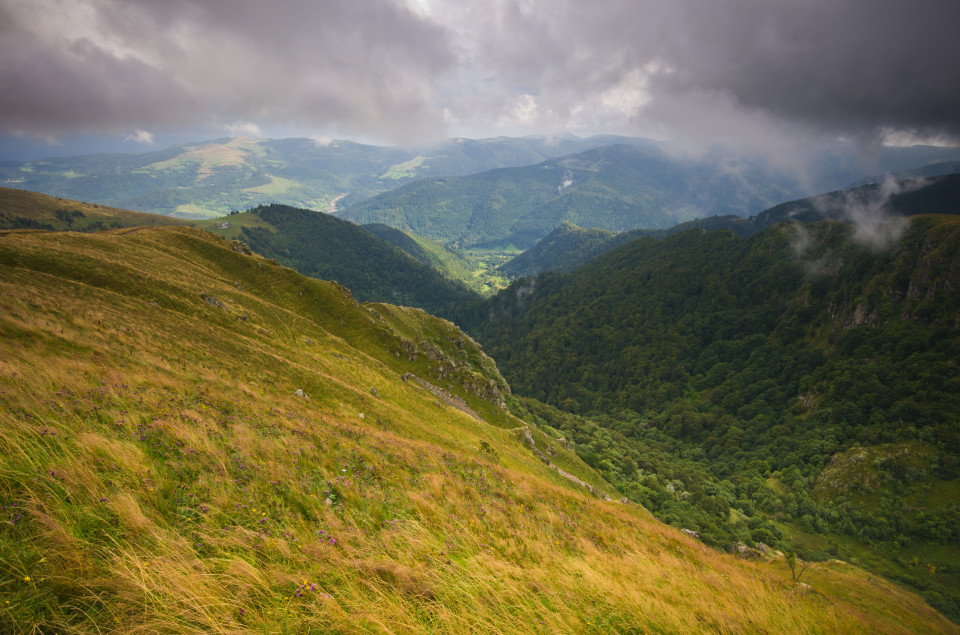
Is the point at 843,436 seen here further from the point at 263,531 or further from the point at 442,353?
the point at 263,531

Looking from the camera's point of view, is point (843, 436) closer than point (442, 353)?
No

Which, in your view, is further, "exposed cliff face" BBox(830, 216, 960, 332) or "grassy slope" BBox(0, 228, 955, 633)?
"exposed cliff face" BBox(830, 216, 960, 332)

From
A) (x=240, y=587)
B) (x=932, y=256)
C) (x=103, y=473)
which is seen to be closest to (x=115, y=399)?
(x=103, y=473)

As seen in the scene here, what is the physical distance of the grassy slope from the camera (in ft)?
14.2

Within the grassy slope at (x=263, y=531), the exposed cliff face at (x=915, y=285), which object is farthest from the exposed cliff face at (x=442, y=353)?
the exposed cliff face at (x=915, y=285)

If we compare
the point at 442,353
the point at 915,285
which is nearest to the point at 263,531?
the point at 442,353

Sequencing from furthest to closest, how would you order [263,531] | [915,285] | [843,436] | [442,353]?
[915,285] → [843,436] → [442,353] → [263,531]

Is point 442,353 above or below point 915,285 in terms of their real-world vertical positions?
below

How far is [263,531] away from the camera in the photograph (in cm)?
648

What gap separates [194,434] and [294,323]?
41.5 meters

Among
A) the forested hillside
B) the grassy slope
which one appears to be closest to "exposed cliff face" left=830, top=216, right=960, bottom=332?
the forested hillside

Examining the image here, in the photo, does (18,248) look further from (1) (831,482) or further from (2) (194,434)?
(1) (831,482)

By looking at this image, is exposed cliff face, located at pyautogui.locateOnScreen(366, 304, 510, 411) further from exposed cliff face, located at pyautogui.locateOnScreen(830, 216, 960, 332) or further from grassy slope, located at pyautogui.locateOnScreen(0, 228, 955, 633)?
exposed cliff face, located at pyautogui.locateOnScreen(830, 216, 960, 332)

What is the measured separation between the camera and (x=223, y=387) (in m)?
18.8
